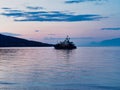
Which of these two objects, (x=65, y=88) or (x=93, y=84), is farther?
(x=93, y=84)

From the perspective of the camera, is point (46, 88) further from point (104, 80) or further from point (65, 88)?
point (104, 80)

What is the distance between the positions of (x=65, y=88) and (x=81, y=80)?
6487 mm

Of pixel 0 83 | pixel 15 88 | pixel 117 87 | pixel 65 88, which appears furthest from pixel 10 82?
pixel 117 87

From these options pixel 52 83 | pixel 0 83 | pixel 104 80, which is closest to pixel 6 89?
pixel 0 83

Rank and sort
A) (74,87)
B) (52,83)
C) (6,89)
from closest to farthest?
(6,89)
(74,87)
(52,83)

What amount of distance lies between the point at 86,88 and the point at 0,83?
9.97m

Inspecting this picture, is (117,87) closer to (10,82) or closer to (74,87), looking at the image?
(74,87)

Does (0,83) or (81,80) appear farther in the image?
(81,80)

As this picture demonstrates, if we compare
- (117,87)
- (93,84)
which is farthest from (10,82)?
(117,87)

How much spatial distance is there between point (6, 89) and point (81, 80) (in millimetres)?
11279

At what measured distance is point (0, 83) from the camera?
1505 inches

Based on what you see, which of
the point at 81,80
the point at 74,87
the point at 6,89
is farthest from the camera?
the point at 81,80

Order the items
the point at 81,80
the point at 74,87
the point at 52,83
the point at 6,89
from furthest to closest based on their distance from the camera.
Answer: the point at 81,80 < the point at 52,83 < the point at 74,87 < the point at 6,89

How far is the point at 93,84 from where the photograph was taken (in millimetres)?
38469
